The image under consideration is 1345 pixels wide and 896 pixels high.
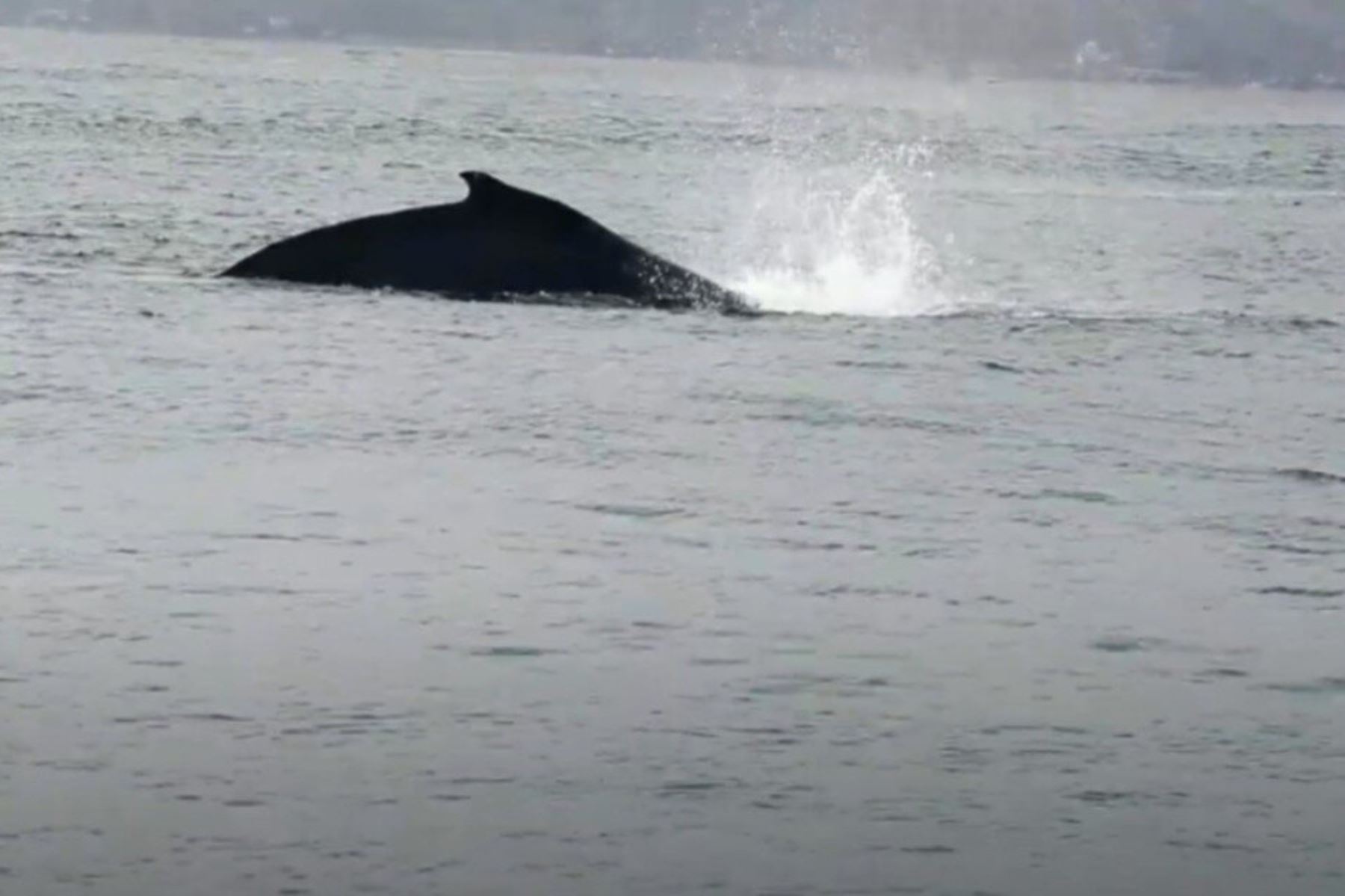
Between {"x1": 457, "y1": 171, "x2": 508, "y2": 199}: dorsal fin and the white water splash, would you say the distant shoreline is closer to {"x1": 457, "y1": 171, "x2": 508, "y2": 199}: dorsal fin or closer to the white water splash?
the white water splash

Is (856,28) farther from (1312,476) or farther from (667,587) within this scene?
(667,587)

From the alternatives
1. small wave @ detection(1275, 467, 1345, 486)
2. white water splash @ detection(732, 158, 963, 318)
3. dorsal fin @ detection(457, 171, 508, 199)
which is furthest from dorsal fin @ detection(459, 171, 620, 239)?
small wave @ detection(1275, 467, 1345, 486)

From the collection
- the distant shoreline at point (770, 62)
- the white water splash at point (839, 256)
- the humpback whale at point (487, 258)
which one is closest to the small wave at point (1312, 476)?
the humpback whale at point (487, 258)

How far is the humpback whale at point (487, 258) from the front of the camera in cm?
1955

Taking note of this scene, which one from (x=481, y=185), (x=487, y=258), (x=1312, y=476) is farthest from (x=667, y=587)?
(x=487, y=258)

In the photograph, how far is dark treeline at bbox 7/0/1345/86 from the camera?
472ft

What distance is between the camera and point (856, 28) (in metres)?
166

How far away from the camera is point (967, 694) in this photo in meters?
9.77

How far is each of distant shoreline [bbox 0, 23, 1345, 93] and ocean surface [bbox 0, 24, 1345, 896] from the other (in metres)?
106

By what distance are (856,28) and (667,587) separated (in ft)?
513

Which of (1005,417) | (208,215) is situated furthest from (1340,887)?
(208,215)

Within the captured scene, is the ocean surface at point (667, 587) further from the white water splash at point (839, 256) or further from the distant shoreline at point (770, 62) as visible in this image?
the distant shoreline at point (770, 62)

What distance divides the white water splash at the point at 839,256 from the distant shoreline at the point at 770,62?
82731 millimetres

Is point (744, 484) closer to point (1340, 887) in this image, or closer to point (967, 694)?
point (967, 694)
